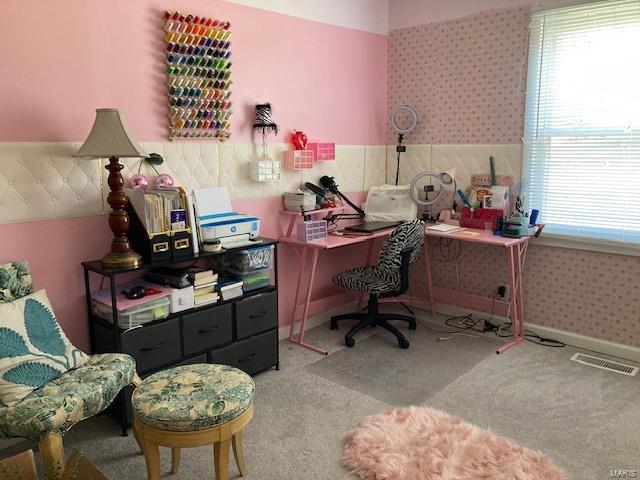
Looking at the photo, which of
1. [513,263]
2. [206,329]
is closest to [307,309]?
[206,329]

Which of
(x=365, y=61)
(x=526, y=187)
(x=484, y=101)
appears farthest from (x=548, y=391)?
(x=365, y=61)

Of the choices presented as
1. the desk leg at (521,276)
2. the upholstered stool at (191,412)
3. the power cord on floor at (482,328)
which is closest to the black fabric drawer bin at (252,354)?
the upholstered stool at (191,412)

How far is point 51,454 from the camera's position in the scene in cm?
185

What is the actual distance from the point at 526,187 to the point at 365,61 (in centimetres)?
164

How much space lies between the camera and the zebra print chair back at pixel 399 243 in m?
3.37

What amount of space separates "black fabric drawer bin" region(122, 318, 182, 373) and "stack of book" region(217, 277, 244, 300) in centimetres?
33

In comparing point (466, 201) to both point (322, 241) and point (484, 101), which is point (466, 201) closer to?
point (484, 101)

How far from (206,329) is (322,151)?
1661mm

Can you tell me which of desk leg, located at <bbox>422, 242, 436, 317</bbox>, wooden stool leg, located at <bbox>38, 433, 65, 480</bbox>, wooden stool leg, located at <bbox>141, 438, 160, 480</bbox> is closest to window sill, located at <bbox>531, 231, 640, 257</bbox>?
desk leg, located at <bbox>422, 242, 436, 317</bbox>

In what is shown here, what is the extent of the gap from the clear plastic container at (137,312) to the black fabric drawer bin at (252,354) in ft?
1.34

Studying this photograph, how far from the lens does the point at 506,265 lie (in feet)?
12.9

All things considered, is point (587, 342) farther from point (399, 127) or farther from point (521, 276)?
point (399, 127)

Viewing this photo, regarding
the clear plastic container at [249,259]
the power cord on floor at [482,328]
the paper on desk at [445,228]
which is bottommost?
the power cord on floor at [482,328]

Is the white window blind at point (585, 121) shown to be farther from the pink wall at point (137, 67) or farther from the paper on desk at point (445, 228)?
the pink wall at point (137, 67)
